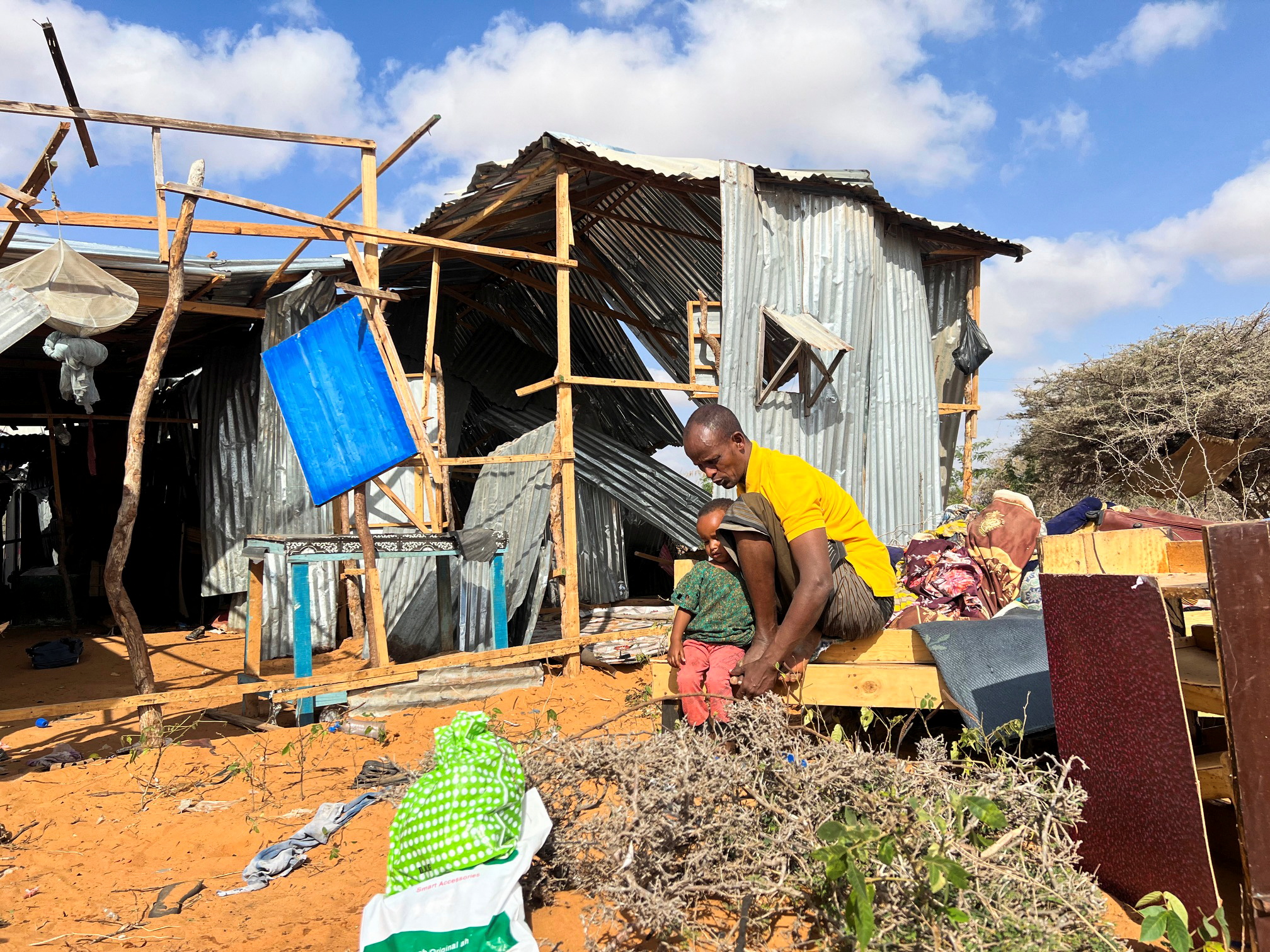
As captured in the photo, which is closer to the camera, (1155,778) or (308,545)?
(1155,778)

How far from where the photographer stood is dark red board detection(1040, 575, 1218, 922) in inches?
99.4

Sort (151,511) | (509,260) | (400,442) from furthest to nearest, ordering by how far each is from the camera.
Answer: (151,511) < (509,260) < (400,442)

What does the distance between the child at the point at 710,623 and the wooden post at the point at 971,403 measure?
24.2 ft

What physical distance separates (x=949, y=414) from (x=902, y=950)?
913 centimetres

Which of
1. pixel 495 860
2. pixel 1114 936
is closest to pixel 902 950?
pixel 1114 936

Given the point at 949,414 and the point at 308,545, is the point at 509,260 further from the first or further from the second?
the point at 949,414

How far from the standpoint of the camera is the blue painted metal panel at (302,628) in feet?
19.8

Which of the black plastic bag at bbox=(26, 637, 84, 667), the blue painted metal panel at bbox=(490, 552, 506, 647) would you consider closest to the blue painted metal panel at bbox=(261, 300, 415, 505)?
the blue painted metal panel at bbox=(490, 552, 506, 647)

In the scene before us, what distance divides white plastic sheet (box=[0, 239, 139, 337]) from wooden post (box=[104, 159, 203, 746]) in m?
0.59

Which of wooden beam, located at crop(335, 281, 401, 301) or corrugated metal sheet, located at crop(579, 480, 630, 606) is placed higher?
wooden beam, located at crop(335, 281, 401, 301)

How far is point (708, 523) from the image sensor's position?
3699 mm

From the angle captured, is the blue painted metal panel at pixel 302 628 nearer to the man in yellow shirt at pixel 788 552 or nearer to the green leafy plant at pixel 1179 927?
the man in yellow shirt at pixel 788 552

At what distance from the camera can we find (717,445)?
3742mm

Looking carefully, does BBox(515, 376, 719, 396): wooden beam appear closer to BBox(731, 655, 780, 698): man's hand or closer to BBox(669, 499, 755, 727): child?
BBox(669, 499, 755, 727): child
